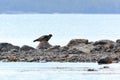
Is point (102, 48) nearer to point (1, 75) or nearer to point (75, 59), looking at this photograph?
point (75, 59)

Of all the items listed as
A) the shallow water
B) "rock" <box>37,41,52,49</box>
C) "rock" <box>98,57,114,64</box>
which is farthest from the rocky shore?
the shallow water

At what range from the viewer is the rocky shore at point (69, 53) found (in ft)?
176

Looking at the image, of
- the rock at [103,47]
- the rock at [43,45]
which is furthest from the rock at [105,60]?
the rock at [43,45]

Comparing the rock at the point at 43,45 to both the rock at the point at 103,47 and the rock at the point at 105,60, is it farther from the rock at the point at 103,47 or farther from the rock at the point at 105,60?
the rock at the point at 105,60

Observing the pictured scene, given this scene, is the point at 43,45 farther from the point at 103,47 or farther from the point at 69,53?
the point at 69,53

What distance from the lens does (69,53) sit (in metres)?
57.6

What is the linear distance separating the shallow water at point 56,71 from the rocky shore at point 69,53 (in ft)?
7.62

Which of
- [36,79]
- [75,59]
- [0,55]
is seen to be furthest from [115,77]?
[0,55]

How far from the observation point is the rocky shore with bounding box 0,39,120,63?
5375 centimetres

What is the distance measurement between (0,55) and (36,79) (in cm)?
1574

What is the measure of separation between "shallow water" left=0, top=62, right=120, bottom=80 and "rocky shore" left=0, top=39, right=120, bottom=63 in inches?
91.5

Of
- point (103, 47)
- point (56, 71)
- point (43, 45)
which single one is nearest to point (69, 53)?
point (103, 47)

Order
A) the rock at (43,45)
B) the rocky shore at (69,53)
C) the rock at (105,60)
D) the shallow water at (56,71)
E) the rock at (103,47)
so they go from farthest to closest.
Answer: the rock at (43,45), the rock at (103,47), the rocky shore at (69,53), the rock at (105,60), the shallow water at (56,71)

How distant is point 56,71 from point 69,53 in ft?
37.4
